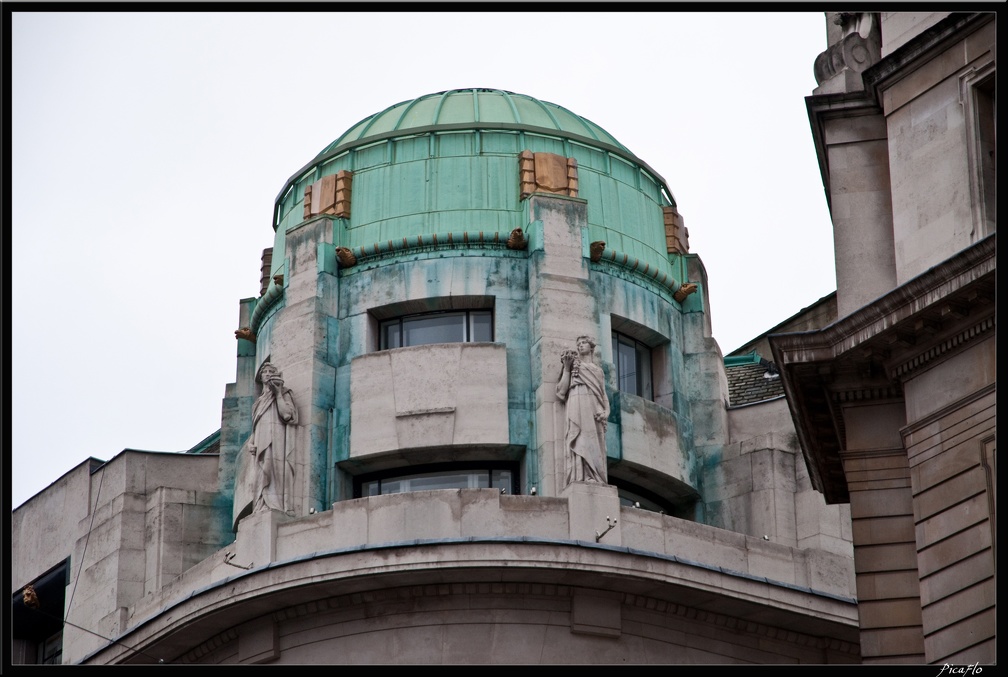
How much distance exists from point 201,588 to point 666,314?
1182 centimetres

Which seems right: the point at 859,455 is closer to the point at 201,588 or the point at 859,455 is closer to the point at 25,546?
the point at 201,588

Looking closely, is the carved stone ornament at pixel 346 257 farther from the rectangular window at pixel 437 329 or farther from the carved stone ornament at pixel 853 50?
the carved stone ornament at pixel 853 50

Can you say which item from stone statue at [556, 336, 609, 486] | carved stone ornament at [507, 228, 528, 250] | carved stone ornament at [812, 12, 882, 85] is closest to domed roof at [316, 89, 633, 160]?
carved stone ornament at [507, 228, 528, 250]

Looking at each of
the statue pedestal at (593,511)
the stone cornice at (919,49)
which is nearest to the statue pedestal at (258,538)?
the statue pedestal at (593,511)

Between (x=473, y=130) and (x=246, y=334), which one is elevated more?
(x=473, y=130)

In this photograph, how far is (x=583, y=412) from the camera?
145 ft

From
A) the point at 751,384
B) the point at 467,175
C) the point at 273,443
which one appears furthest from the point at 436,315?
the point at 751,384

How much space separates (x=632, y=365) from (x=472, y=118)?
644 centimetres

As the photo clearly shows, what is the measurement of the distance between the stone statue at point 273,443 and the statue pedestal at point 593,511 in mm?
5636

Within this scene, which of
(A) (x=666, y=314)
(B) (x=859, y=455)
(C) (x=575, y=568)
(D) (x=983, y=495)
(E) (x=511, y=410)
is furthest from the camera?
(A) (x=666, y=314)

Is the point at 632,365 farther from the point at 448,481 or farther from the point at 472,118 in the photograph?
the point at 472,118

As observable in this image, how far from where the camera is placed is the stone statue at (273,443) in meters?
44.4

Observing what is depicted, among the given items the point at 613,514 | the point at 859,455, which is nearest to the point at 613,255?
the point at 613,514

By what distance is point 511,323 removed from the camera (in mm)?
46188
